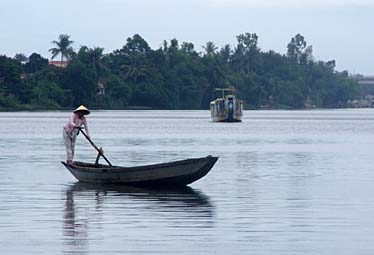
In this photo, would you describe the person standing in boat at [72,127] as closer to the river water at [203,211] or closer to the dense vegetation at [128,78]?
the river water at [203,211]

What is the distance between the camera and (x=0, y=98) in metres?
128

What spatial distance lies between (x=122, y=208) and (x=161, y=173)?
431 cm

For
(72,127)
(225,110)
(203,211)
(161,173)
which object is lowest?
(225,110)

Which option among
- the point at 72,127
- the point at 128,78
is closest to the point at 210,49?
the point at 128,78

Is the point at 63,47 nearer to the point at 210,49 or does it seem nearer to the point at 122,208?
the point at 210,49

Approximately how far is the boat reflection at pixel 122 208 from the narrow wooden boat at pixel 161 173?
195mm

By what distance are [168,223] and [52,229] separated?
7.23 ft

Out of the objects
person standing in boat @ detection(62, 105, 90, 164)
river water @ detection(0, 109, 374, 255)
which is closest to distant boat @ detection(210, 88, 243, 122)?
river water @ detection(0, 109, 374, 255)

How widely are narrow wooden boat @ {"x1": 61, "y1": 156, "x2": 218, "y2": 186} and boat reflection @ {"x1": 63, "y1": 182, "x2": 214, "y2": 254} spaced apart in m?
0.20

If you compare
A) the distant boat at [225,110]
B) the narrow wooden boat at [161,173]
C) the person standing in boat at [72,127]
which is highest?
the person standing in boat at [72,127]

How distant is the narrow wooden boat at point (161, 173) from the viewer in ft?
90.0

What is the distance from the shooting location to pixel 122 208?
23234 millimetres

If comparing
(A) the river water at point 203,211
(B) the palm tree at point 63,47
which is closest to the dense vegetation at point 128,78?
(B) the palm tree at point 63,47

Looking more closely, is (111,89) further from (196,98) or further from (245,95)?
(245,95)
